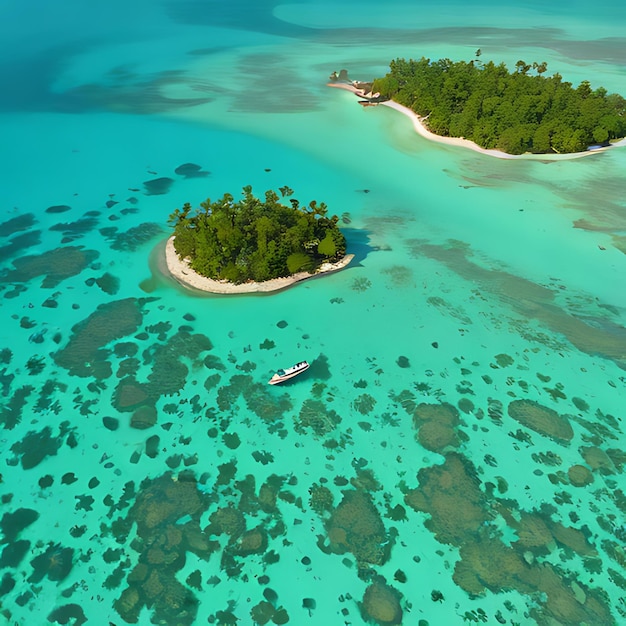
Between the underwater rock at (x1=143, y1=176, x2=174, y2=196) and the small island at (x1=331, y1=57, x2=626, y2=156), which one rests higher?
the small island at (x1=331, y1=57, x2=626, y2=156)

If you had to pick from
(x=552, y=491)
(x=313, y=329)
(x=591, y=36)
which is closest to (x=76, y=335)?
(x=313, y=329)

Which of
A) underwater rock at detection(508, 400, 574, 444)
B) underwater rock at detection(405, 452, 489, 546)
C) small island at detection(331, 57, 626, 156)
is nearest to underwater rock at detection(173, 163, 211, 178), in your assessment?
small island at detection(331, 57, 626, 156)

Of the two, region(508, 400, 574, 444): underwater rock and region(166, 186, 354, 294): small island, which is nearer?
region(508, 400, 574, 444): underwater rock

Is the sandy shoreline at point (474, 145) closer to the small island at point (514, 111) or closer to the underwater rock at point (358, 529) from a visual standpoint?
the small island at point (514, 111)

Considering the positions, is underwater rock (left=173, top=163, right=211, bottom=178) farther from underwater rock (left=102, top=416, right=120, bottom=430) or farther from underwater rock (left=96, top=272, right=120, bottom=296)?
underwater rock (left=102, top=416, right=120, bottom=430)

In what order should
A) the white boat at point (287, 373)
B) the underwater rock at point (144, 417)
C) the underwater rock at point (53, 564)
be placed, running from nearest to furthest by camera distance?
the underwater rock at point (53, 564) < the underwater rock at point (144, 417) < the white boat at point (287, 373)

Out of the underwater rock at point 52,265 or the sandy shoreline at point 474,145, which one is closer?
the underwater rock at point 52,265

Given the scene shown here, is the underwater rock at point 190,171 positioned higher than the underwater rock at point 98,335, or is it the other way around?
the underwater rock at point 190,171

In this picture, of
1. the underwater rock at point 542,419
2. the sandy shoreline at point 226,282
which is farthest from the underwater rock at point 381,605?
the sandy shoreline at point 226,282
